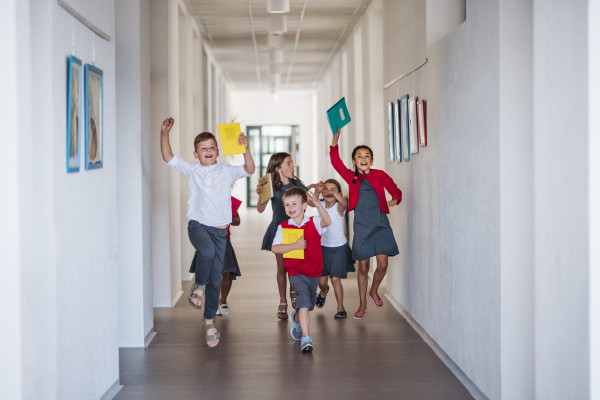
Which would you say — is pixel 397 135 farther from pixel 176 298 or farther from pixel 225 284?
pixel 176 298

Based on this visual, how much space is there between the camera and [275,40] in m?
9.99

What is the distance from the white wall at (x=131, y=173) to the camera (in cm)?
462

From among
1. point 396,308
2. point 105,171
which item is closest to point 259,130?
point 396,308

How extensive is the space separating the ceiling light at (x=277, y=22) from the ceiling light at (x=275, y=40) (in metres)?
1.27

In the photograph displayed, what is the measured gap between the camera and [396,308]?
596 cm

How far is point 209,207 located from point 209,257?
1.23ft

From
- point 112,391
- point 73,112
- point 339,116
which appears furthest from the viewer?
point 339,116

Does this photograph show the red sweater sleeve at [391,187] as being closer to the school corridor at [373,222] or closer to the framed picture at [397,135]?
the school corridor at [373,222]

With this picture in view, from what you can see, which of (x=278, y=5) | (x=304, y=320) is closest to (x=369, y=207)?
(x=304, y=320)

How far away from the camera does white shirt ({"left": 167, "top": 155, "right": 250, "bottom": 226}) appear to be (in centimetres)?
466

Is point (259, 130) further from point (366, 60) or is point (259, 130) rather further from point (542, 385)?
point (542, 385)

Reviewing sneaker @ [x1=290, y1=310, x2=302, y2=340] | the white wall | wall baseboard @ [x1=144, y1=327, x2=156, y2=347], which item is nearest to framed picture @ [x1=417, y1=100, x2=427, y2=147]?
sneaker @ [x1=290, y1=310, x2=302, y2=340]

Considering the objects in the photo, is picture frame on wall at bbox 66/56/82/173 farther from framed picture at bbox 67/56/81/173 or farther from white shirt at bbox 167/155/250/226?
white shirt at bbox 167/155/250/226

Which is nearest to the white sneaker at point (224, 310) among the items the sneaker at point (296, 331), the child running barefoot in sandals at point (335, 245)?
the child running barefoot in sandals at point (335, 245)
